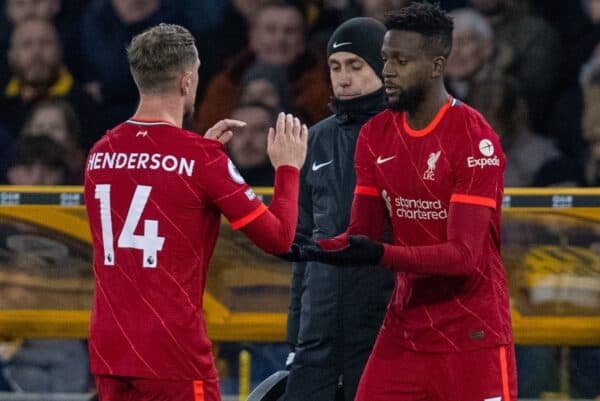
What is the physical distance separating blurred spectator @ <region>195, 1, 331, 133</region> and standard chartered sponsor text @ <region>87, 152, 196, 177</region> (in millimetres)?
3301

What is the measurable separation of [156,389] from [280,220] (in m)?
0.62

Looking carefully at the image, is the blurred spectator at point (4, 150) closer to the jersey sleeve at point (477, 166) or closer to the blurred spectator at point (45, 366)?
the blurred spectator at point (45, 366)

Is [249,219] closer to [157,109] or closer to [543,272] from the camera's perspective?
[157,109]

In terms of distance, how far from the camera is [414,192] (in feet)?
15.7

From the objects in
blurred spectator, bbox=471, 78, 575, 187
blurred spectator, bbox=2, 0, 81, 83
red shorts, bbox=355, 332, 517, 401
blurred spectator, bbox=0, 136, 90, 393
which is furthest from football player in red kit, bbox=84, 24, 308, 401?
blurred spectator, bbox=2, 0, 81, 83

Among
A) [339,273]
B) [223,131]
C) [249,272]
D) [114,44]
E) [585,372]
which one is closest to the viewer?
[223,131]

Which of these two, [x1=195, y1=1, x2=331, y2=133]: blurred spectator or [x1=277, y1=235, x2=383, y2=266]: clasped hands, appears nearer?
[x1=277, y1=235, x2=383, y2=266]: clasped hands

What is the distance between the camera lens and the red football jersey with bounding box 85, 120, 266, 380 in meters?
4.47

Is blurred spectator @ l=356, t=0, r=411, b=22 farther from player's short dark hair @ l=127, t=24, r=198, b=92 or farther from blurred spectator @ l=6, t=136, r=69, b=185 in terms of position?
player's short dark hair @ l=127, t=24, r=198, b=92

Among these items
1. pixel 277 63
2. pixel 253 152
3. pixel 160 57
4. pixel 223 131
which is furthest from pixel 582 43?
pixel 160 57

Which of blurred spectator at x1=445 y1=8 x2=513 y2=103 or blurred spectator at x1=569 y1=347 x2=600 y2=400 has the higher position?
blurred spectator at x1=445 y1=8 x2=513 y2=103

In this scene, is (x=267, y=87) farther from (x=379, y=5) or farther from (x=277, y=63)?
(x=379, y=5)

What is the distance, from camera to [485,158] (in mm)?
4688

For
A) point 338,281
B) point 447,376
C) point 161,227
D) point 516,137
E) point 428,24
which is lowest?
point 447,376
